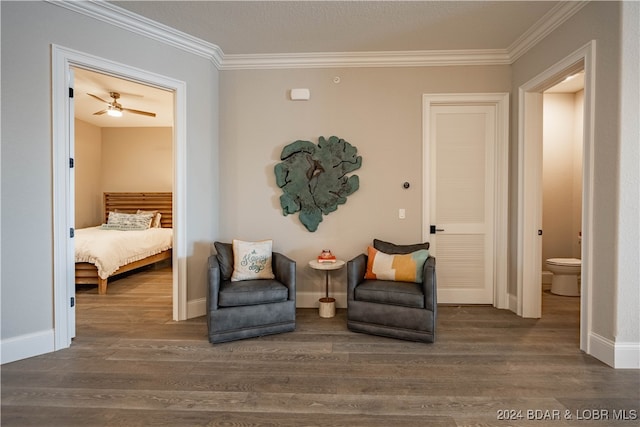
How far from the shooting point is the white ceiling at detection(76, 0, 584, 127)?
9.14 ft

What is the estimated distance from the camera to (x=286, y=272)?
10.2 ft

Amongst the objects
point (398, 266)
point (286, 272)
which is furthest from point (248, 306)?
point (398, 266)

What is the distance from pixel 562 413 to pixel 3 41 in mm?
4496

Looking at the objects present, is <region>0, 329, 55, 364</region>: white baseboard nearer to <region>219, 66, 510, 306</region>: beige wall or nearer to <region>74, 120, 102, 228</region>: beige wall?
<region>219, 66, 510, 306</region>: beige wall

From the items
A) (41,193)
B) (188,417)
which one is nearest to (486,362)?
(188,417)

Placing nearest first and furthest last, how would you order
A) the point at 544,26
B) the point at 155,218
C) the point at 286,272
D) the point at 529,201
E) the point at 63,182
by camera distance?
the point at 63,182 < the point at 544,26 < the point at 286,272 < the point at 529,201 < the point at 155,218

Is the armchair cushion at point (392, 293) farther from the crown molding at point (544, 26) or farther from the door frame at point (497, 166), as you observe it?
the crown molding at point (544, 26)

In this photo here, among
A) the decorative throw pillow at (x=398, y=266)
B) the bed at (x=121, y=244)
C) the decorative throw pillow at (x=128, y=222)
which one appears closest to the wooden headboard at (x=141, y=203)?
the bed at (x=121, y=244)

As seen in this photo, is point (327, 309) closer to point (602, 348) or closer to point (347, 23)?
point (602, 348)

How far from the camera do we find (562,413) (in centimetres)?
183

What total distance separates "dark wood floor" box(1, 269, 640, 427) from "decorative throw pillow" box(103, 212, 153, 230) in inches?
122

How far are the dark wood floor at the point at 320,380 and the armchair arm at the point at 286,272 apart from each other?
41cm

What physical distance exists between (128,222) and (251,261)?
4063 mm

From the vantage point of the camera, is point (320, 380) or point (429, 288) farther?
point (429, 288)
